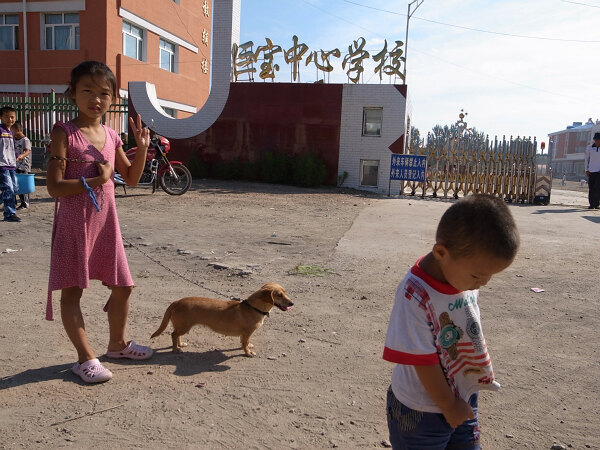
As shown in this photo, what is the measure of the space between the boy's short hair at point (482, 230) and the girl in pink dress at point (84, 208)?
6.77 feet

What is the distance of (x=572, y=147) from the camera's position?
7575 cm

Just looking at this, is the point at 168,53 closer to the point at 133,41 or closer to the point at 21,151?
the point at 133,41

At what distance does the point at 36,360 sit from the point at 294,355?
1.59m

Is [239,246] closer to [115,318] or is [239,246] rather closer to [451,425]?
[115,318]

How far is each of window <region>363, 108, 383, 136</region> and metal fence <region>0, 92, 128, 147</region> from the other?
7.89 m

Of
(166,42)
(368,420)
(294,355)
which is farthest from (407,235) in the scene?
(166,42)

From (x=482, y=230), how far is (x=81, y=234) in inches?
86.0

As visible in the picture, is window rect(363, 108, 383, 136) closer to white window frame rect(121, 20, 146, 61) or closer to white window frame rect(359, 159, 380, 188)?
white window frame rect(359, 159, 380, 188)

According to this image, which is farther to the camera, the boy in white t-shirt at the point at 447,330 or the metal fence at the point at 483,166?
the metal fence at the point at 483,166

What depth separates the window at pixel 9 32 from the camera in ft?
70.3

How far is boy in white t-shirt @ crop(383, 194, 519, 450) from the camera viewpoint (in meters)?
1.40

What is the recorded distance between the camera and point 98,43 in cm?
2017

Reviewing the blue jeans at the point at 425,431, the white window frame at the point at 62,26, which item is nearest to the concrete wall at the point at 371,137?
the white window frame at the point at 62,26

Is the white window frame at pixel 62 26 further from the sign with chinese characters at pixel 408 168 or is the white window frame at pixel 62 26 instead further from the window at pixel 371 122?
the sign with chinese characters at pixel 408 168
